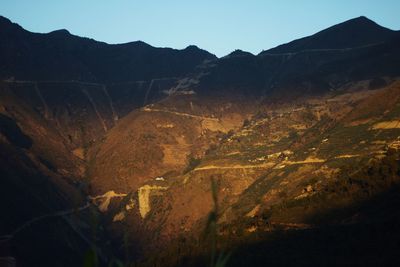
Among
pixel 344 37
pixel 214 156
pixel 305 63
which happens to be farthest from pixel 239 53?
pixel 214 156

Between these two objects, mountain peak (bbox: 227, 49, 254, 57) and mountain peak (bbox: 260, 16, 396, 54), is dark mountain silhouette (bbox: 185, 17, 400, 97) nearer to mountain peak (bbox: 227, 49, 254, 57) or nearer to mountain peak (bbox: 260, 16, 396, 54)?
mountain peak (bbox: 260, 16, 396, 54)

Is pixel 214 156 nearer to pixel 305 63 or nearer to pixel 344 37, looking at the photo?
pixel 305 63

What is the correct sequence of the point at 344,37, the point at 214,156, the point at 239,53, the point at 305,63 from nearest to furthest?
the point at 214,156 → the point at 305,63 → the point at 344,37 → the point at 239,53

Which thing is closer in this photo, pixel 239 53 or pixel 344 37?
pixel 344 37

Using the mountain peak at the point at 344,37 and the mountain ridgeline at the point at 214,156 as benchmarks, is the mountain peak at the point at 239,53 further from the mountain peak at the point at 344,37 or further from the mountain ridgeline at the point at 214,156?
the mountain peak at the point at 344,37

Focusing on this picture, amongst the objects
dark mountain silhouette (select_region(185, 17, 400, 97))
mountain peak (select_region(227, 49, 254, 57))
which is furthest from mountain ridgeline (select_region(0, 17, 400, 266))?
mountain peak (select_region(227, 49, 254, 57))
